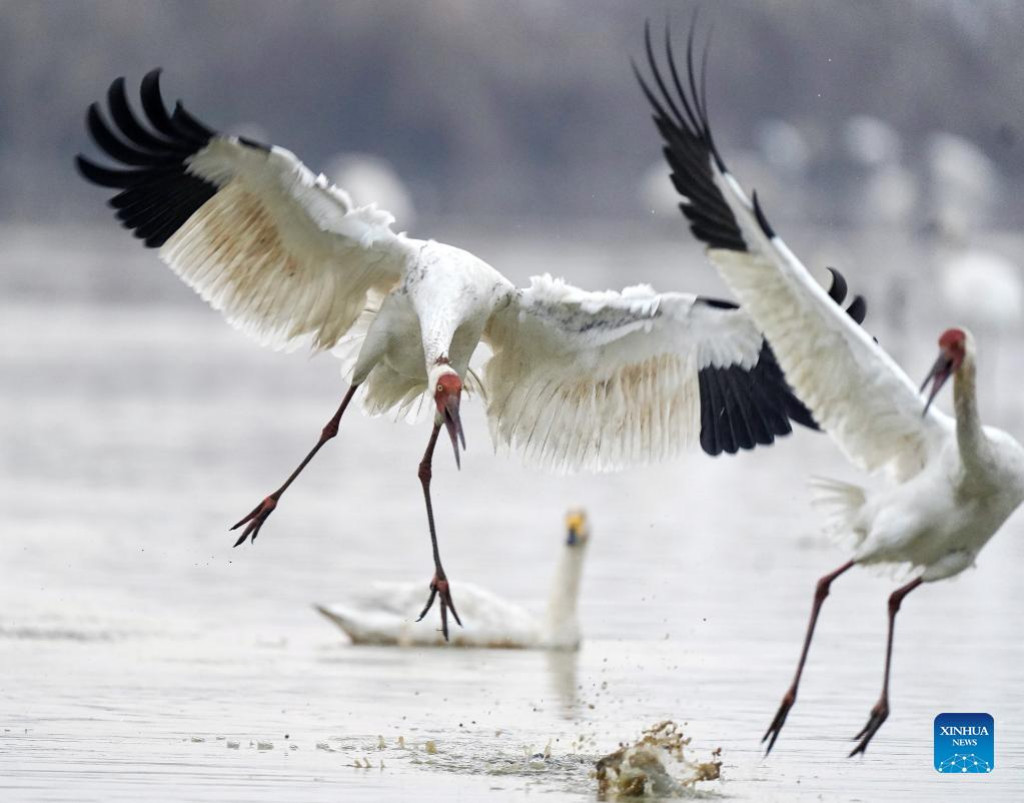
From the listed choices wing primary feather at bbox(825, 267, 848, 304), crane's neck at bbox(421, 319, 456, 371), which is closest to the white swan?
crane's neck at bbox(421, 319, 456, 371)

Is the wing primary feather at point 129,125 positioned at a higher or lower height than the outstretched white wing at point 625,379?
higher

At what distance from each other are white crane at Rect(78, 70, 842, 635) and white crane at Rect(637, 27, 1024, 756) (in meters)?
1.10

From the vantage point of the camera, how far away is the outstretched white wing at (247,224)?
1035 centimetres

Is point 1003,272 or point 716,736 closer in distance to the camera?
point 716,736

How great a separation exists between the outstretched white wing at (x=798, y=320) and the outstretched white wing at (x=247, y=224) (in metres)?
1.87

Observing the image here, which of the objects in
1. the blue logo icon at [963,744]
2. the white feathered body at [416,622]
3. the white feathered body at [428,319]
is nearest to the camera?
the blue logo icon at [963,744]

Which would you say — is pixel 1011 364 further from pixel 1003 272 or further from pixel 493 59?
pixel 493 59

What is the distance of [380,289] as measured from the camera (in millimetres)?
11016

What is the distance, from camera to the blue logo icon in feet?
30.8

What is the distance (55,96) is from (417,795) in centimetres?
6166

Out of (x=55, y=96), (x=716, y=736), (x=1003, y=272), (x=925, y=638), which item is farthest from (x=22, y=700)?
(x=55, y=96)

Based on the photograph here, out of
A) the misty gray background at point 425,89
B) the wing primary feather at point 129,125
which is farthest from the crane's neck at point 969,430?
the misty gray background at point 425,89

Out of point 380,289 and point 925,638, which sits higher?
A: point 380,289

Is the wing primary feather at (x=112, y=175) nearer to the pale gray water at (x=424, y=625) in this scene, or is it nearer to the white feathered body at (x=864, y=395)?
the pale gray water at (x=424, y=625)
